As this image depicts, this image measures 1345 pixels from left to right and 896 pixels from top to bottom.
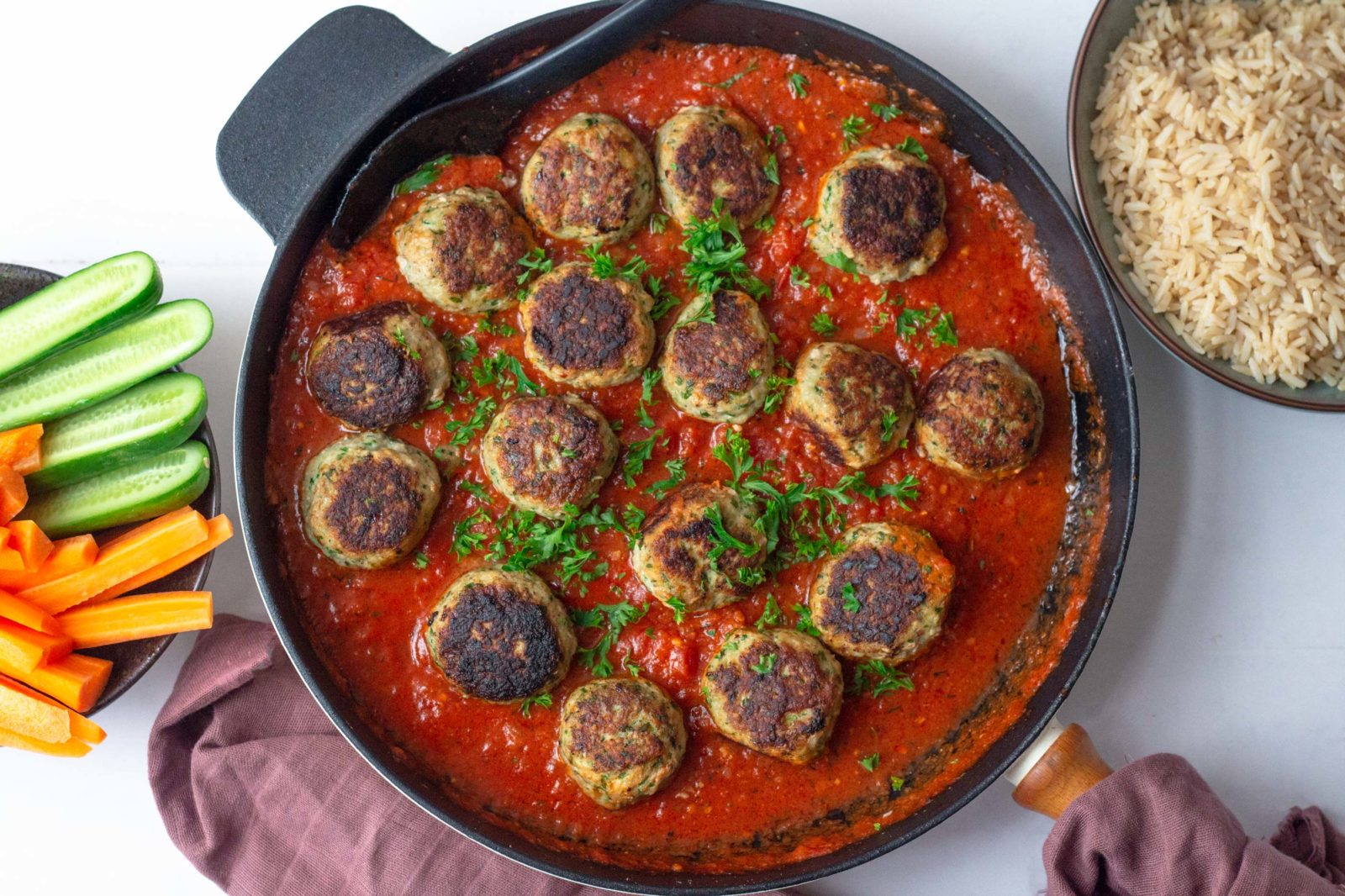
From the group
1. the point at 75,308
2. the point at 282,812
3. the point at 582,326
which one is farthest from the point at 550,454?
the point at 282,812

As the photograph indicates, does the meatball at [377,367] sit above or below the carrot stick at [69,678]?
above

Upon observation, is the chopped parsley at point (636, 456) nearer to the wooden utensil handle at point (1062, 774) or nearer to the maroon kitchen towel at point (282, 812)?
the maroon kitchen towel at point (282, 812)

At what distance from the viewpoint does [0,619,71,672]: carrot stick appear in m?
3.36

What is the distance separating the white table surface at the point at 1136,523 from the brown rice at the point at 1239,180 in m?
0.36

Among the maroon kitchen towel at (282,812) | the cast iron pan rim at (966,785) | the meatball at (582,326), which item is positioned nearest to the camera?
the cast iron pan rim at (966,785)

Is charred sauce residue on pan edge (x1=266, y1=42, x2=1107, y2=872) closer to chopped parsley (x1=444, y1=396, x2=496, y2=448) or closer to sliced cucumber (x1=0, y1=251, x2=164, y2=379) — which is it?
chopped parsley (x1=444, y1=396, x2=496, y2=448)

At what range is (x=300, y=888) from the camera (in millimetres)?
3930

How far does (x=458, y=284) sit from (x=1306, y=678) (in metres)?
3.68

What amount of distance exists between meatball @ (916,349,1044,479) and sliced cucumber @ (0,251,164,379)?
2.73 metres

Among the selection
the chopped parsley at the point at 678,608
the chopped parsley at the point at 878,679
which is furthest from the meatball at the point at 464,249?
the chopped parsley at the point at 878,679

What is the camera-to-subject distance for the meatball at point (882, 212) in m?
3.48

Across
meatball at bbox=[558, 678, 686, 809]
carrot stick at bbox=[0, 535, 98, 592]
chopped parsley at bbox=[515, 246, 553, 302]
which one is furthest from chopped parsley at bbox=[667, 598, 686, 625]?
carrot stick at bbox=[0, 535, 98, 592]

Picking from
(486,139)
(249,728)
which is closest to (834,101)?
(486,139)

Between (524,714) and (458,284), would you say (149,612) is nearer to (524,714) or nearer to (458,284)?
(524,714)
